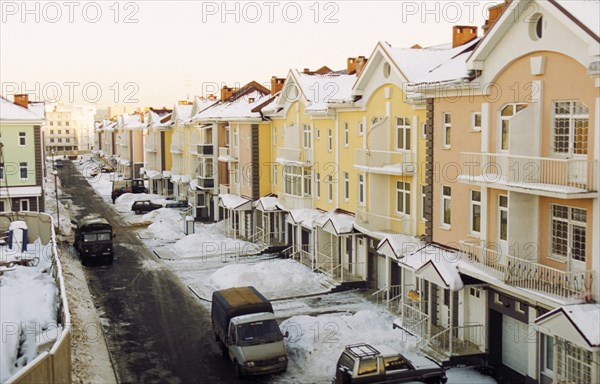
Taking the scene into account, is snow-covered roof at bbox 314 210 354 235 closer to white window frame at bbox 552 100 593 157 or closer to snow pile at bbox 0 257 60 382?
snow pile at bbox 0 257 60 382

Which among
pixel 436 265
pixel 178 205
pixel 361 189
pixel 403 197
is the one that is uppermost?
pixel 361 189

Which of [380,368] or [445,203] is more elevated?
[445,203]

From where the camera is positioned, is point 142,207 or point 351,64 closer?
point 351,64

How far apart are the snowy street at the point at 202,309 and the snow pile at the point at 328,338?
30 millimetres

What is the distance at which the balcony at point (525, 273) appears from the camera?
15109 millimetres

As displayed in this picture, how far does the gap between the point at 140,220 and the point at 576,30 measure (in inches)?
1596

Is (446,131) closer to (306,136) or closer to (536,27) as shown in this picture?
(536,27)

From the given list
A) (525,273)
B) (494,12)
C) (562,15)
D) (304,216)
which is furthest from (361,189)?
(562,15)

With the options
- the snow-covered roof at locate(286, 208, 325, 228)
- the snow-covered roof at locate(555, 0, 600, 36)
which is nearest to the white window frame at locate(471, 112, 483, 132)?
the snow-covered roof at locate(555, 0, 600, 36)

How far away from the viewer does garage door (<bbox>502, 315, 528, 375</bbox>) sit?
59.2ft

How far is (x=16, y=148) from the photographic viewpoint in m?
41.2

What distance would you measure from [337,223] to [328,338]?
838cm

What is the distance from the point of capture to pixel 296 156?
34656 millimetres

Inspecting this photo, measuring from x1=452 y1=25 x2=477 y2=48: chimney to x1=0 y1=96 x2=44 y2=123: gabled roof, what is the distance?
27.9m
